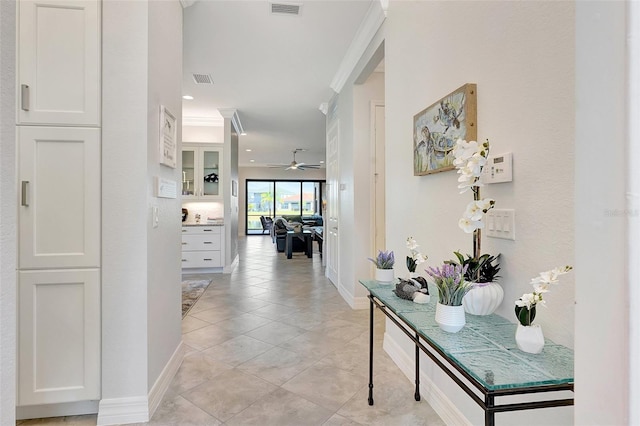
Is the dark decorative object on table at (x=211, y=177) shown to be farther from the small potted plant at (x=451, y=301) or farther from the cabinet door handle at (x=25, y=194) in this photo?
the small potted plant at (x=451, y=301)

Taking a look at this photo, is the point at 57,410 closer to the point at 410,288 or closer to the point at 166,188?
the point at 166,188

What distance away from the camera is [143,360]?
5.84 feet

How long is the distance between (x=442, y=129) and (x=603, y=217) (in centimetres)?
132

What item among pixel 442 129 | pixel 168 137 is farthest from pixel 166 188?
pixel 442 129

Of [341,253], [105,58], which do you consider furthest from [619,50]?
[341,253]

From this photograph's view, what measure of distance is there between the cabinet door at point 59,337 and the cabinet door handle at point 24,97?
33.6 inches

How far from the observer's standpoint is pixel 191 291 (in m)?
4.51

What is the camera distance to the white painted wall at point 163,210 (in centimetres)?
185

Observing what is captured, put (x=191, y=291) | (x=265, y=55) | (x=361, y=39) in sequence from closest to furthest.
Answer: (x=361, y=39) < (x=265, y=55) < (x=191, y=291)

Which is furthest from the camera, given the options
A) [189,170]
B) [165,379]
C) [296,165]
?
[296,165]

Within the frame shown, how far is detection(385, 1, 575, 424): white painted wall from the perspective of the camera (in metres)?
1.08

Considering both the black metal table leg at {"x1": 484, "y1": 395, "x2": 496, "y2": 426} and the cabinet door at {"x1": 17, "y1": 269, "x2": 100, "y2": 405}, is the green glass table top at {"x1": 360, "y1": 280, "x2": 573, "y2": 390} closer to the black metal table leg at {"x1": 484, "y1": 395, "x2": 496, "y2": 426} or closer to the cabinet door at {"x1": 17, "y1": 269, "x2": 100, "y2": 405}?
the black metal table leg at {"x1": 484, "y1": 395, "x2": 496, "y2": 426}

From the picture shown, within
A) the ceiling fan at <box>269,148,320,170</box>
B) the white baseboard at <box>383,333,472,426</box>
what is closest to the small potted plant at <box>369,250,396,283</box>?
the white baseboard at <box>383,333,472,426</box>

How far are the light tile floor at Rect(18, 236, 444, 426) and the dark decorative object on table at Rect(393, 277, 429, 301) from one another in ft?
2.47
